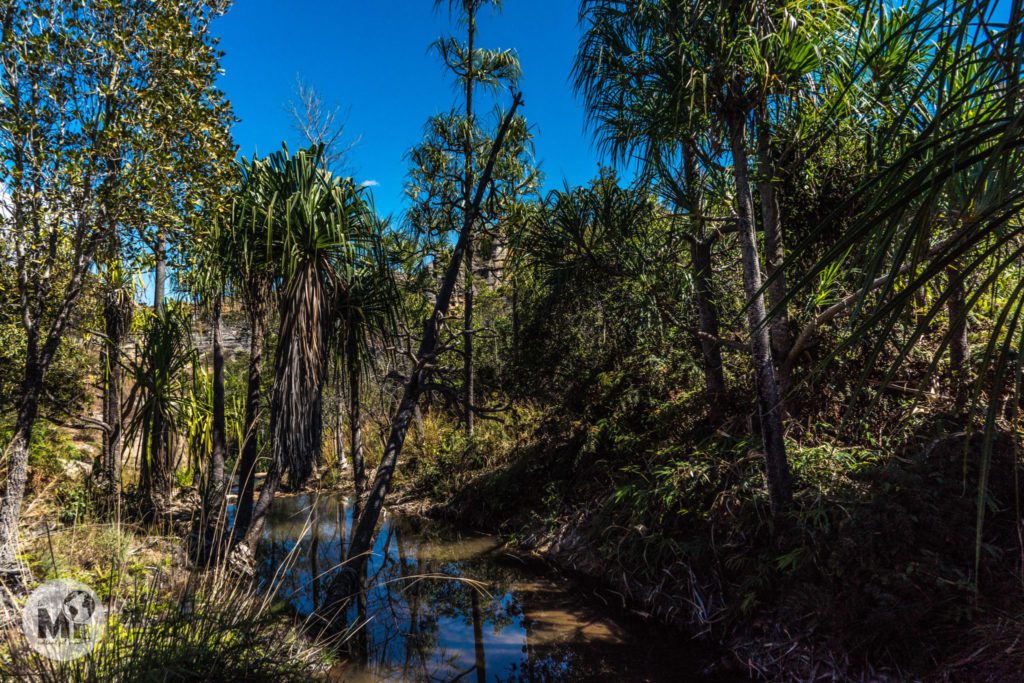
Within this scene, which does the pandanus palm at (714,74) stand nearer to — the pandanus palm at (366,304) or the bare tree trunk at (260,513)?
the pandanus palm at (366,304)

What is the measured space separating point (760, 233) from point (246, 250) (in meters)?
5.47

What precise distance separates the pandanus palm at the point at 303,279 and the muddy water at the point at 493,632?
0.77 meters

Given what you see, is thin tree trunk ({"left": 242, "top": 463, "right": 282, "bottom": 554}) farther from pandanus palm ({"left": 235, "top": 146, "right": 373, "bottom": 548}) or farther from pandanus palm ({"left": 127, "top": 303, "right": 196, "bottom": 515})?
pandanus palm ({"left": 127, "top": 303, "right": 196, "bottom": 515})

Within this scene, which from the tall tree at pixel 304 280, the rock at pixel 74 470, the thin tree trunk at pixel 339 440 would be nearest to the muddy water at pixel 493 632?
the tall tree at pixel 304 280

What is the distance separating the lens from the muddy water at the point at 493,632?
15.0 feet

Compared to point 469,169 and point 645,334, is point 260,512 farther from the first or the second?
point 469,169

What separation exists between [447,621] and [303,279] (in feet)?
12.2

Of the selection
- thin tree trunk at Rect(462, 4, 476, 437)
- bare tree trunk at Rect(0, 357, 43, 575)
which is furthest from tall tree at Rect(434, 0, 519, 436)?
bare tree trunk at Rect(0, 357, 43, 575)

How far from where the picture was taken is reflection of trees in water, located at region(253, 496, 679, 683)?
184 inches

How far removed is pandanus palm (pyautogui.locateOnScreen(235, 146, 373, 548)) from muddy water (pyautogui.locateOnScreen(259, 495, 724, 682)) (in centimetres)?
77

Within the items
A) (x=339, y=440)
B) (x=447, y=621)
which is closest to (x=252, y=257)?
(x=447, y=621)

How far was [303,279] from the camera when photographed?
545 cm

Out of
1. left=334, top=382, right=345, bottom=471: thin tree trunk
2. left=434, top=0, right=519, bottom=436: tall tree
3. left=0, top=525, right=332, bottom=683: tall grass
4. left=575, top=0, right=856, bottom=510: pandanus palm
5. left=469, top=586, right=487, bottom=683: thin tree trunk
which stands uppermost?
left=434, top=0, right=519, bottom=436: tall tree

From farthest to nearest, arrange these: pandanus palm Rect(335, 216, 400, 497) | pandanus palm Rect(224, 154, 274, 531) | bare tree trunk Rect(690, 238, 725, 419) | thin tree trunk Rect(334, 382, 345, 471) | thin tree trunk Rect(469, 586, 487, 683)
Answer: thin tree trunk Rect(334, 382, 345, 471), bare tree trunk Rect(690, 238, 725, 419), pandanus palm Rect(335, 216, 400, 497), pandanus palm Rect(224, 154, 274, 531), thin tree trunk Rect(469, 586, 487, 683)
